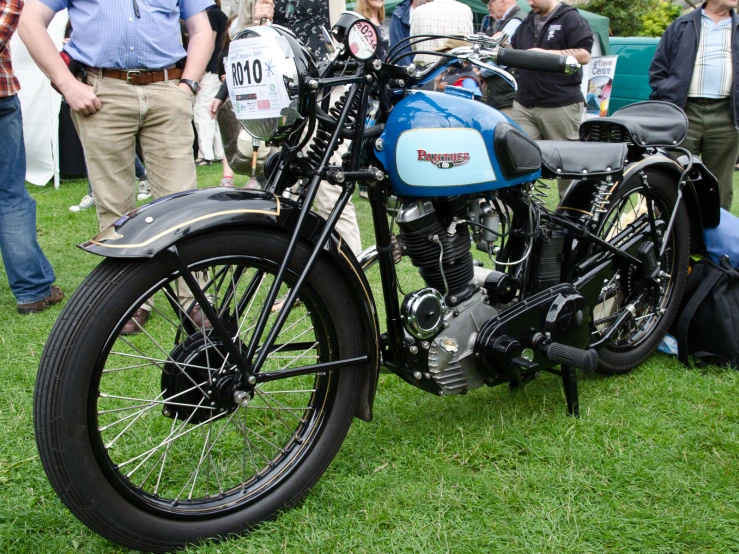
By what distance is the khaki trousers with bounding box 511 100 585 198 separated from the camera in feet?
18.3

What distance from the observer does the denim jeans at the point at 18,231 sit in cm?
400

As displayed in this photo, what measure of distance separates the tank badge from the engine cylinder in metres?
0.15

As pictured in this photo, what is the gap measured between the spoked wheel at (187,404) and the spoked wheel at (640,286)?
141 centimetres

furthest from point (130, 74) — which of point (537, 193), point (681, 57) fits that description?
point (681, 57)

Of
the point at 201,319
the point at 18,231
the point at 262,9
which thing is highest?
the point at 262,9

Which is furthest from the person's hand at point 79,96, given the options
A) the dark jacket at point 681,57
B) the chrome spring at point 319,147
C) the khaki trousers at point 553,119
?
the dark jacket at point 681,57

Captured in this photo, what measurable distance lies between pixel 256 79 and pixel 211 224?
46cm

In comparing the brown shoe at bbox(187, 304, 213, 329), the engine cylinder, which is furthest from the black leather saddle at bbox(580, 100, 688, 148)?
the brown shoe at bbox(187, 304, 213, 329)

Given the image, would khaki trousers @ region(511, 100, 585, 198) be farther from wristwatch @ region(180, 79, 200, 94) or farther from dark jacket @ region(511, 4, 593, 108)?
wristwatch @ region(180, 79, 200, 94)

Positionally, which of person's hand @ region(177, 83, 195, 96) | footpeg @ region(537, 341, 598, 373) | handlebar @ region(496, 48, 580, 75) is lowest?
footpeg @ region(537, 341, 598, 373)

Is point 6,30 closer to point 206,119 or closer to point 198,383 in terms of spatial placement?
point 198,383

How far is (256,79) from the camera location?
200 cm

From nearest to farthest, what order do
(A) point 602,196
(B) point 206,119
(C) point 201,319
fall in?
(C) point 201,319, (A) point 602,196, (B) point 206,119

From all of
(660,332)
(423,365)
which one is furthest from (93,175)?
(660,332)
